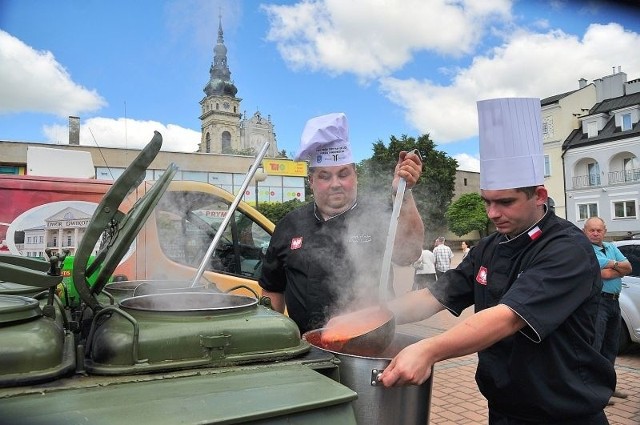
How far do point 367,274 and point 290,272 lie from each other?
434mm

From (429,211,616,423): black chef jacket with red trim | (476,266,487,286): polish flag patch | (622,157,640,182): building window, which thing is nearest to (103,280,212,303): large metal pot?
(476,266,487,286): polish flag patch

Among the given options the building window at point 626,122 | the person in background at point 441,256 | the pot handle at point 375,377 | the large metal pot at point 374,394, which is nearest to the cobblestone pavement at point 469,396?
the large metal pot at point 374,394

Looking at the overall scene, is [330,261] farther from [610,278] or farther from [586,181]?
[586,181]

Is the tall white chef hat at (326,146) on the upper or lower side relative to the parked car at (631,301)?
upper

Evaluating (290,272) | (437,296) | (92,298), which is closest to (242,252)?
(290,272)

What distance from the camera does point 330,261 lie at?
2537 mm

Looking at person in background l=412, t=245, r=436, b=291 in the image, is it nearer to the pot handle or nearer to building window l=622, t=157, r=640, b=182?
the pot handle

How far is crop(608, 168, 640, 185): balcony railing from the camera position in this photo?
32.5 metres

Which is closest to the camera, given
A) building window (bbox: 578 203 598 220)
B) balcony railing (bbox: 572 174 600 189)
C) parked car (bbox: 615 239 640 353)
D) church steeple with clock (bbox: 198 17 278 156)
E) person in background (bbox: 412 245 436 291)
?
church steeple with clock (bbox: 198 17 278 156)

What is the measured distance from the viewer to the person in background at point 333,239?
2465mm

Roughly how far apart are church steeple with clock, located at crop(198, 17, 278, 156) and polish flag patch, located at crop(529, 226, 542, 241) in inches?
52.3

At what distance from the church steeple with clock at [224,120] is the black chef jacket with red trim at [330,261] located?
1.79 feet

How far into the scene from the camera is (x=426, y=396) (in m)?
1.71

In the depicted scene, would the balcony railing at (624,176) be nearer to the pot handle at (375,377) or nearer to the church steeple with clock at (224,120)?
the church steeple with clock at (224,120)
